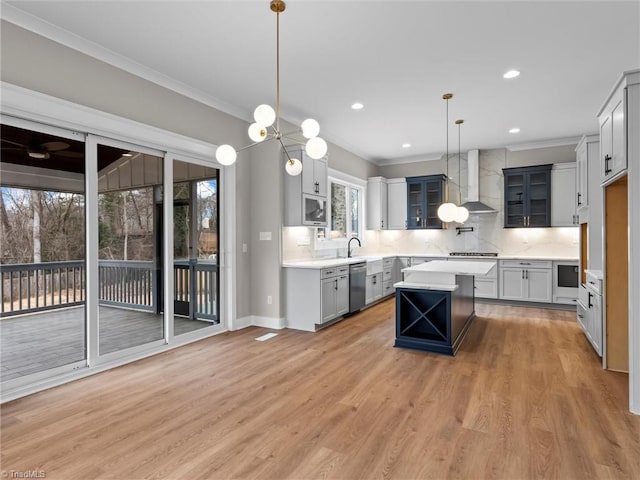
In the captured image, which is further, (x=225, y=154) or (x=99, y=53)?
(x=99, y=53)

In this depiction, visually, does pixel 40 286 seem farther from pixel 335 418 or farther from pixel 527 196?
pixel 527 196

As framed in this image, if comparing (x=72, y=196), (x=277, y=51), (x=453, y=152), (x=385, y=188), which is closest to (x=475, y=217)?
(x=453, y=152)

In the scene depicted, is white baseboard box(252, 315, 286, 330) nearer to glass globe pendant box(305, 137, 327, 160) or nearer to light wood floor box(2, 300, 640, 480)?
light wood floor box(2, 300, 640, 480)

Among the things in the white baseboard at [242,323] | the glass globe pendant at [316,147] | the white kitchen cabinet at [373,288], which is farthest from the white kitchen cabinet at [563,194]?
the glass globe pendant at [316,147]

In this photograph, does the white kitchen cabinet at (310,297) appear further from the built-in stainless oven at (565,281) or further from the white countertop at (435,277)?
the built-in stainless oven at (565,281)

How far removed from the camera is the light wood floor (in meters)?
2.03

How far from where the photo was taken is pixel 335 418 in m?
2.56

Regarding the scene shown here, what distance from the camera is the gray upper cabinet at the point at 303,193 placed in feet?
16.6

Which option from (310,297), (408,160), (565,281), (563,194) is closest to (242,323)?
(310,297)

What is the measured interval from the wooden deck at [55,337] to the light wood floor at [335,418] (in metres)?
0.30

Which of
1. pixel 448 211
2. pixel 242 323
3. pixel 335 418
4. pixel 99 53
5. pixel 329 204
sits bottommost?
pixel 335 418

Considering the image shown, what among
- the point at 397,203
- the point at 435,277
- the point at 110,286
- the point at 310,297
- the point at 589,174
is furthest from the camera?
the point at 397,203

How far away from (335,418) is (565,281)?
17.7 feet

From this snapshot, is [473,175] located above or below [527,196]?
above
